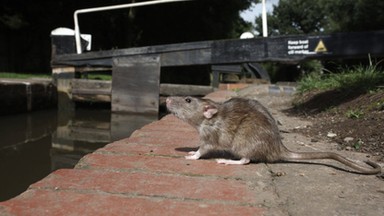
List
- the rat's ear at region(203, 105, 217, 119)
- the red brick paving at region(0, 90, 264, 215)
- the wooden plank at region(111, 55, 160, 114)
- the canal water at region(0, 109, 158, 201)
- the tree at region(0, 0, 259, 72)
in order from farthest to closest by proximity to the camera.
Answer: the tree at region(0, 0, 259, 72)
the wooden plank at region(111, 55, 160, 114)
the canal water at region(0, 109, 158, 201)
the rat's ear at region(203, 105, 217, 119)
the red brick paving at region(0, 90, 264, 215)

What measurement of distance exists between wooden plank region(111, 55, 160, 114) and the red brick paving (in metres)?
5.94

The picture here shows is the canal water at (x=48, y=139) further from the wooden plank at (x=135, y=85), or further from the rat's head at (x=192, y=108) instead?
the rat's head at (x=192, y=108)

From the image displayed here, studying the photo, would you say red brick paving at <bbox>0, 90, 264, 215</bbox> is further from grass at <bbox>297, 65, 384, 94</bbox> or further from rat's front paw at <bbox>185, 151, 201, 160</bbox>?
grass at <bbox>297, 65, 384, 94</bbox>

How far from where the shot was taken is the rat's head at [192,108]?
290 cm

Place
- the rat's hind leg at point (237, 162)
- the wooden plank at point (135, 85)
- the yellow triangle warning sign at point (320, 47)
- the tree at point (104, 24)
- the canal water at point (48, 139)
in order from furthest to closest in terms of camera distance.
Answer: the tree at point (104, 24) → the wooden plank at point (135, 85) → the yellow triangle warning sign at point (320, 47) → the canal water at point (48, 139) → the rat's hind leg at point (237, 162)

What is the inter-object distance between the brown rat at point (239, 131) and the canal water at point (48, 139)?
1.85 meters

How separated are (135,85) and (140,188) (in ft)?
23.0

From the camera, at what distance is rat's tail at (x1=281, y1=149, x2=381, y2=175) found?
245cm

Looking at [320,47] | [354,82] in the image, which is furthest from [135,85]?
[354,82]

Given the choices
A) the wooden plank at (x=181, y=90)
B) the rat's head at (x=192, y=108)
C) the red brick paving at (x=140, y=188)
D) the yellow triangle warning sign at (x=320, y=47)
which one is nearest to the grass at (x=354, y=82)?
the yellow triangle warning sign at (x=320, y=47)

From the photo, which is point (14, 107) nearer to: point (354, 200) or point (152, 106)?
point (152, 106)

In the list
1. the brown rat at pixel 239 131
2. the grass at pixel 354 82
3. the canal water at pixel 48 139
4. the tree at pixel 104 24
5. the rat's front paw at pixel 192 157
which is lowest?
the canal water at pixel 48 139

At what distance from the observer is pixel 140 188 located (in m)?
2.03

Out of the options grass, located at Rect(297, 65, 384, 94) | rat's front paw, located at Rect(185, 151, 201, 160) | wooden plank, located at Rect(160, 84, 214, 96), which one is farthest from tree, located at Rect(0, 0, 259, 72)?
rat's front paw, located at Rect(185, 151, 201, 160)
